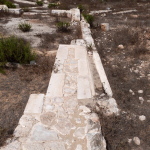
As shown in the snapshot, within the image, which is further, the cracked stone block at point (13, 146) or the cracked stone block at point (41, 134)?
the cracked stone block at point (41, 134)

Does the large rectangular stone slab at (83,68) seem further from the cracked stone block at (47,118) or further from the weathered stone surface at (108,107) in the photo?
the cracked stone block at (47,118)

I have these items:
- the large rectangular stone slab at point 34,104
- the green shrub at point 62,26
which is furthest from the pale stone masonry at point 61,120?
the green shrub at point 62,26

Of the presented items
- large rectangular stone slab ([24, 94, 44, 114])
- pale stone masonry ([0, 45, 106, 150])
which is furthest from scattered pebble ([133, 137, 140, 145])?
large rectangular stone slab ([24, 94, 44, 114])

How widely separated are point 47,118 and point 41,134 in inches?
13.7

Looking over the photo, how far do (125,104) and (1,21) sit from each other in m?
7.29

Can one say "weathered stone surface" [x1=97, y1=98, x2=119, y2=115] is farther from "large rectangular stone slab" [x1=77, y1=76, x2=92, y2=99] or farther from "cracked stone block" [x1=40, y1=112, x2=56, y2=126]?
"cracked stone block" [x1=40, y1=112, x2=56, y2=126]

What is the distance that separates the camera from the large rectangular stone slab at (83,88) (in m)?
3.54

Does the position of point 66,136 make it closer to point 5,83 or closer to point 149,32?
point 5,83

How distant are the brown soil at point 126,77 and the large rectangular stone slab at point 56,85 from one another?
103 cm

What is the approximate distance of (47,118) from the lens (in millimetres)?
3006

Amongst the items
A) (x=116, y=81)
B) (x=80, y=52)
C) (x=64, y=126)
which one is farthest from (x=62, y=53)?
(x=64, y=126)

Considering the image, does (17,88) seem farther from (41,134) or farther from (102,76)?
(102,76)

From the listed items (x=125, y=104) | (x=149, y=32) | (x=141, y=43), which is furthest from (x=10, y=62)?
(x=149, y=32)

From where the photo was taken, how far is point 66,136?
8.84 ft
